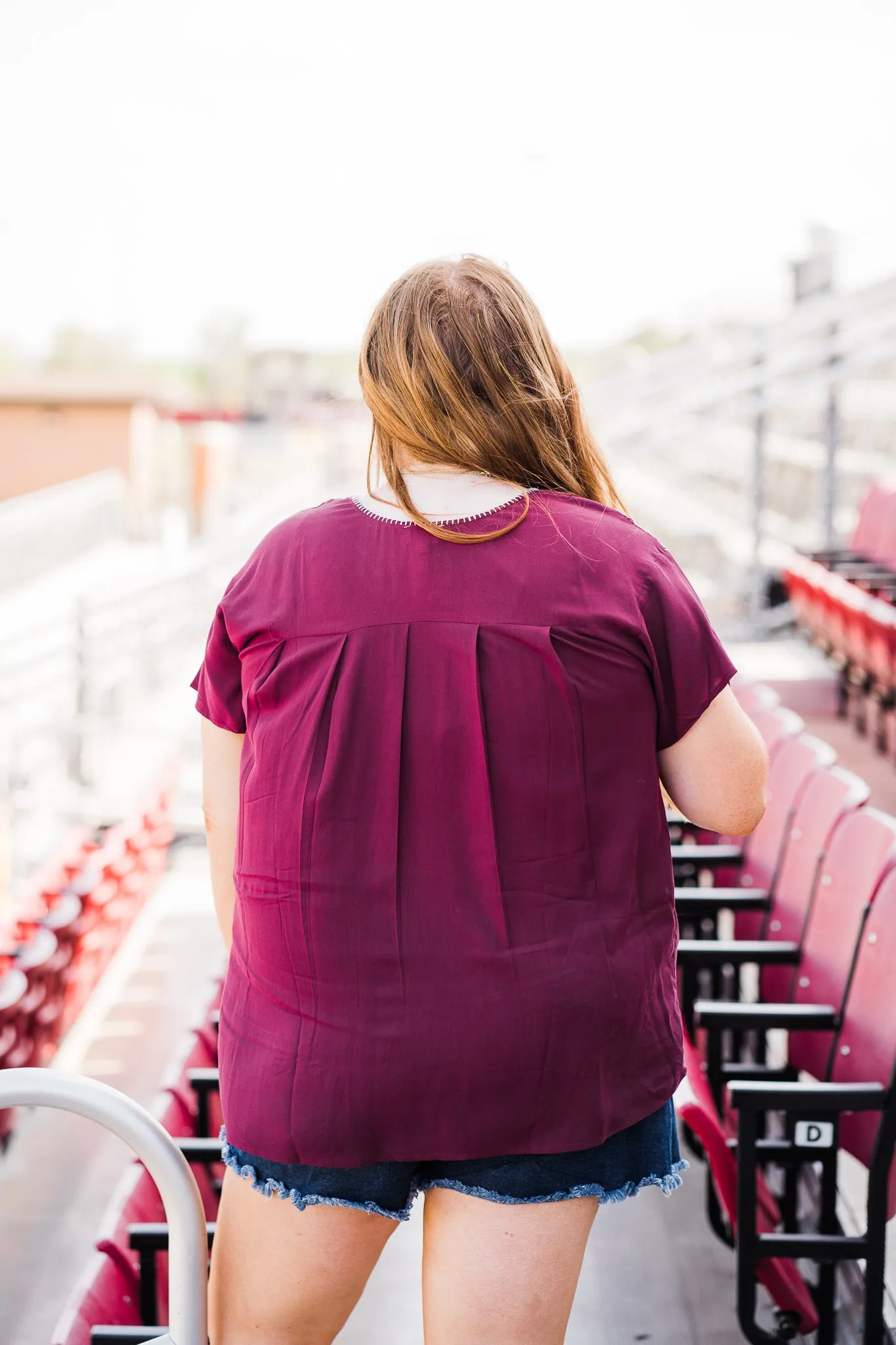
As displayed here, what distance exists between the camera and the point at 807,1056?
5.67 ft

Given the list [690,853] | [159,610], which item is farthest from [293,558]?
[159,610]

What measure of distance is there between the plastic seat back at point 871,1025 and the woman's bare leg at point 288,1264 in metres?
0.75

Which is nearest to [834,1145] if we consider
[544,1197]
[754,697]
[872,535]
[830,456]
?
[544,1197]

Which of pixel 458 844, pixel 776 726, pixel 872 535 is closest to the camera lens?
pixel 458 844

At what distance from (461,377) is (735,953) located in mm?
1138

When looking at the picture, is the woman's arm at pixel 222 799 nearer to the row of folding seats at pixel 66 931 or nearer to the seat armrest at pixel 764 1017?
the seat armrest at pixel 764 1017

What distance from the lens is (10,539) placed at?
31.6 feet

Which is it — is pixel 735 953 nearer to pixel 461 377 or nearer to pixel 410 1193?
pixel 410 1193

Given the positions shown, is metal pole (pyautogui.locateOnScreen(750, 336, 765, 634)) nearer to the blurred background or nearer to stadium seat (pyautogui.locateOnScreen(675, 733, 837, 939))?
the blurred background

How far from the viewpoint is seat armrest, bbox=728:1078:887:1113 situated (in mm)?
1339

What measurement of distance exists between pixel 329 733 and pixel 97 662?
423 centimetres

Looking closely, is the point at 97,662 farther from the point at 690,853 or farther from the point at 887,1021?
the point at 887,1021

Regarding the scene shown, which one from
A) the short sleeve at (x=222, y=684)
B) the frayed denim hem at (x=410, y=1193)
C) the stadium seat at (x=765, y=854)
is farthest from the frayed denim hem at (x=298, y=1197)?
the stadium seat at (x=765, y=854)

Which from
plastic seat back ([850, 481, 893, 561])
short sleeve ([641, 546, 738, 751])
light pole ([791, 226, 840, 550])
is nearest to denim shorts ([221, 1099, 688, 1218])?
short sleeve ([641, 546, 738, 751])
